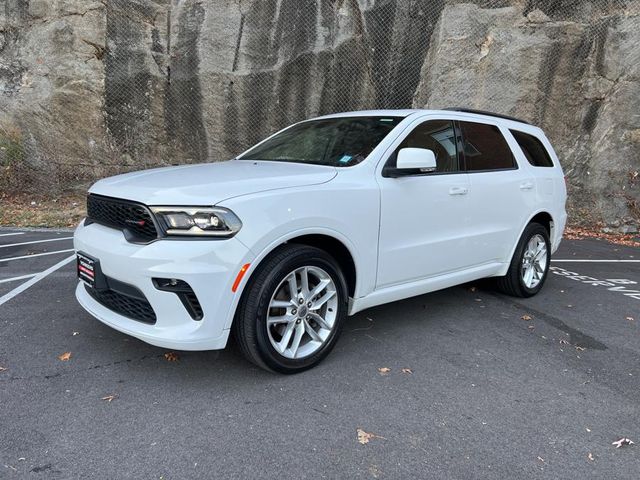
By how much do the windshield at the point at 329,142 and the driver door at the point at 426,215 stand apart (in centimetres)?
24

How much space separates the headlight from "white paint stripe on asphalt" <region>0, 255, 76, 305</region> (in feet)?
8.74

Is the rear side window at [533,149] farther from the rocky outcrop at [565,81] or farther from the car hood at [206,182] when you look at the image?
the rocky outcrop at [565,81]

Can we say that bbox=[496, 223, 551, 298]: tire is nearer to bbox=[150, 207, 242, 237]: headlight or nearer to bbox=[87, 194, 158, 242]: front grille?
bbox=[150, 207, 242, 237]: headlight

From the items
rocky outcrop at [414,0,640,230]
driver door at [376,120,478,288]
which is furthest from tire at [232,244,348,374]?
rocky outcrop at [414,0,640,230]

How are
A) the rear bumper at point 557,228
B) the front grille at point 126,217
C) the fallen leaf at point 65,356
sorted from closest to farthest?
the front grille at point 126,217, the fallen leaf at point 65,356, the rear bumper at point 557,228

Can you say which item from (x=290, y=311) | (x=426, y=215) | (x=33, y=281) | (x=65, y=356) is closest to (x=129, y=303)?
(x=65, y=356)

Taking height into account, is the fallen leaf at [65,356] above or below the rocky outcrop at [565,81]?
below

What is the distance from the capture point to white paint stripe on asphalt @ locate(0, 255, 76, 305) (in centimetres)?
457

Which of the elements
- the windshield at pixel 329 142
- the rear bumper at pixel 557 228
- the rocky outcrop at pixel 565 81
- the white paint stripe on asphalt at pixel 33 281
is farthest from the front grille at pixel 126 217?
the rocky outcrop at pixel 565 81

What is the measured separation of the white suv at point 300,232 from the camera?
9.07 ft

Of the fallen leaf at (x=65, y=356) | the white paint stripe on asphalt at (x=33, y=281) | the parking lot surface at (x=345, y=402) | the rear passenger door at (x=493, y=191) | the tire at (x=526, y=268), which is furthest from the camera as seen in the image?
the tire at (x=526, y=268)

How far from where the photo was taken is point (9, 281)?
201 inches

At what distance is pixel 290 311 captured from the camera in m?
3.14

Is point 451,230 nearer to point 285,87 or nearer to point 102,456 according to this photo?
point 102,456
